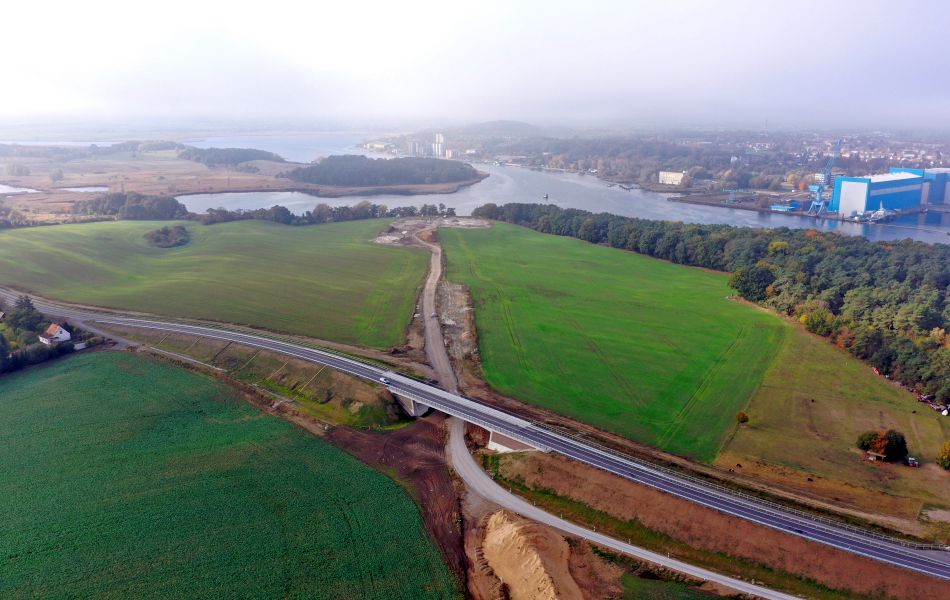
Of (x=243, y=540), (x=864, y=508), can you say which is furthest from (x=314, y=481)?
(x=864, y=508)

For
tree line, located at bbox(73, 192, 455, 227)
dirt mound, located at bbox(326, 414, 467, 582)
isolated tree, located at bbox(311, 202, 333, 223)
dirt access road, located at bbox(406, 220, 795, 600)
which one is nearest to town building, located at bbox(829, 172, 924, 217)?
tree line, located at bbox(73, 192, 455, 227)

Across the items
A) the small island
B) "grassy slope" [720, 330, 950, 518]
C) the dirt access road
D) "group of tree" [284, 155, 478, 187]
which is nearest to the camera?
the dirt access road

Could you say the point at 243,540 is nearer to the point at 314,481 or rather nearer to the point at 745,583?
the point at 314,481

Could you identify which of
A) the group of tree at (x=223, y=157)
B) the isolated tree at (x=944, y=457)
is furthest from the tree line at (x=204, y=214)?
the isolated tree at (x=944, y=457)

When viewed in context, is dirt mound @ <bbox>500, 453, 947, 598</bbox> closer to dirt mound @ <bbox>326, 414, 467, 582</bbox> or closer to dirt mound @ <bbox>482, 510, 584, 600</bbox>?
dirt mound @ <bbox>482, 510, 584, 600</bbox>

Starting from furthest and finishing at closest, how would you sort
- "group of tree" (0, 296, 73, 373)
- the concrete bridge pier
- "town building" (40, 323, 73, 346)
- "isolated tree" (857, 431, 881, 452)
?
"town building" (40, 323, 73, 346) → "group of tree" (0, 296, 73, 373) → the concrete bridge pier → "isolated tree" (857, 431, 881, 452)

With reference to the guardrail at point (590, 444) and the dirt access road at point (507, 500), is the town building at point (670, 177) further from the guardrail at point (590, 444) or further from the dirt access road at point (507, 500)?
the guardrail at point (590, 444)
